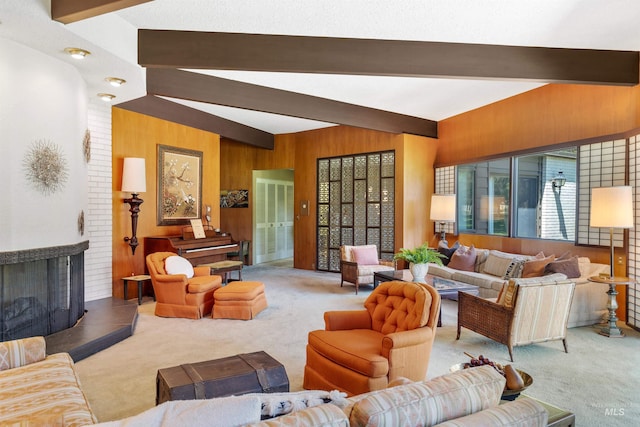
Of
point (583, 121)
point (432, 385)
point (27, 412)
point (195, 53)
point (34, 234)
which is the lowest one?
point (27, 412)

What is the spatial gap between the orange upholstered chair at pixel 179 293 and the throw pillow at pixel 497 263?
4.01 m

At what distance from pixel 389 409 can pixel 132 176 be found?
534 centimetres

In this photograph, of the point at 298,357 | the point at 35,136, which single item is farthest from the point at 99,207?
the point at 298,357

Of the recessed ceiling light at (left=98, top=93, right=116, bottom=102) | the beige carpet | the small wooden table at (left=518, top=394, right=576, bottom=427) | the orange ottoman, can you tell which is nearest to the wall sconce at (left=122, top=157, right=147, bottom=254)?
the recessed ceiling light at (left=98, top=93, right=116, bottom=102)

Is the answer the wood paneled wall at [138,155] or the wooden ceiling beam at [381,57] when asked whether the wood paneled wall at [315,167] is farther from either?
the wooden ceiling beam at [381,57]

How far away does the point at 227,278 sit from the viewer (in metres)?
7.37

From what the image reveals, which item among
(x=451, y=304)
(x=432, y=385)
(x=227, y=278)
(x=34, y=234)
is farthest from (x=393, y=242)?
(x=432, y=385)

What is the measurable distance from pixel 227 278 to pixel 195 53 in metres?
4.51

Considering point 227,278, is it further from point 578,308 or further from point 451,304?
point 578,308

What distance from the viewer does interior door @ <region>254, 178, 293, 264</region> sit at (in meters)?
10.0

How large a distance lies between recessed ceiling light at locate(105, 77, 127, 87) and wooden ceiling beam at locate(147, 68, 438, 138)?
1.21ft

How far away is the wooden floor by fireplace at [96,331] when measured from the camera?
357 cm

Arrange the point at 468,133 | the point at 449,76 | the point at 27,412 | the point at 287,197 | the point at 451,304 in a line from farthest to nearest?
the point at 287,197, the point at 468,133, the point at 451,304, the point at 449,76, the point at 27,412

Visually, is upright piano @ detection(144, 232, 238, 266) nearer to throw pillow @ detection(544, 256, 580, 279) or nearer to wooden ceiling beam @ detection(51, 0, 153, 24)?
wooden ceiling beam @ detection(51, 0, 153, 24)
